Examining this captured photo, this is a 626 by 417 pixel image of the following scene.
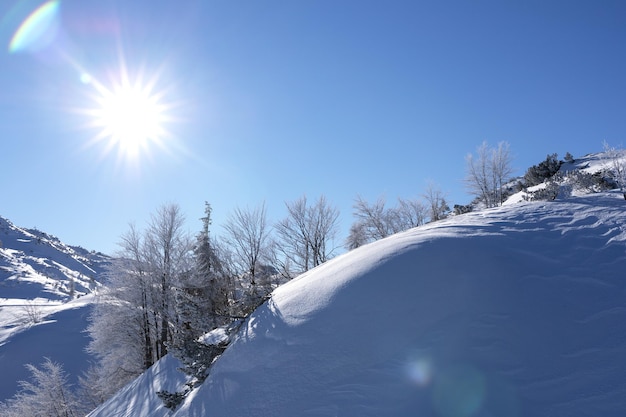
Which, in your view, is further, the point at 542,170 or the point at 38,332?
the point at 38,332

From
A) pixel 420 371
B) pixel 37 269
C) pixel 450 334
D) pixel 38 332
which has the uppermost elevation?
pixel 37 269

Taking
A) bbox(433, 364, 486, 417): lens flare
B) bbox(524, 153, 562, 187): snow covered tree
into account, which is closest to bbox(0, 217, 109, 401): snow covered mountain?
bbox(433, 364, 486, 417): lens flare

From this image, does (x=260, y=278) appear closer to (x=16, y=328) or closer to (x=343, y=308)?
(x=343, y=308)

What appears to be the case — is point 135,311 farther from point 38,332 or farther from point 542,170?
point 542,170

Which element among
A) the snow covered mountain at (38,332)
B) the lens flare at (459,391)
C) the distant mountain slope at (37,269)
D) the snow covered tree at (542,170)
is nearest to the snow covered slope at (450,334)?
the lens flare at (459,391)

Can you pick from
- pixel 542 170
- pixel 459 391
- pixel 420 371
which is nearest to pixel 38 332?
pixel 420 371

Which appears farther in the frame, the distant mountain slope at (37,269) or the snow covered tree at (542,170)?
the distant mountain slope at (37,269)

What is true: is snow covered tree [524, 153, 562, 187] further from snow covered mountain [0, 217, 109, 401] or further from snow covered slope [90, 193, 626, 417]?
snow covered mountain [0, 217, 109, 401]

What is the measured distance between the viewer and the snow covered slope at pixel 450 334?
3.81 metres

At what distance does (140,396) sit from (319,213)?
1848cm

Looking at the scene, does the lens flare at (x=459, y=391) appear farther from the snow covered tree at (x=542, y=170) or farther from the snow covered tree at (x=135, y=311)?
the snow covered tree at (x=542, y=170)

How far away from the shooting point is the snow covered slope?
12.5 ft

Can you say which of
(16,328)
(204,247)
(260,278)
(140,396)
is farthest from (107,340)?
(16,328)

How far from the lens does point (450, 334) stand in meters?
4.54
